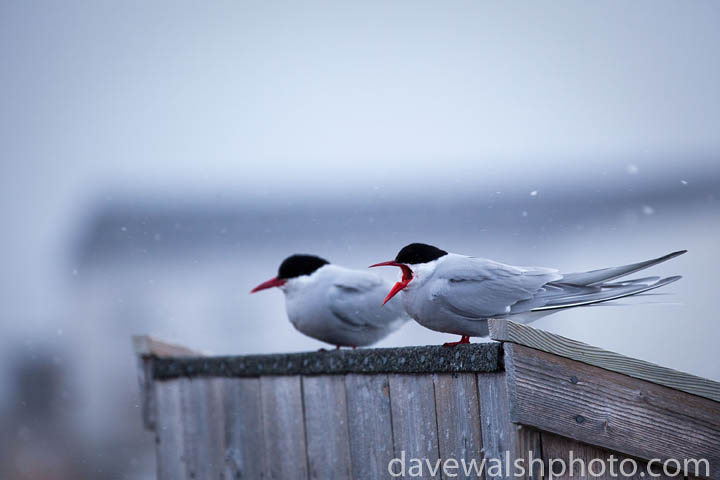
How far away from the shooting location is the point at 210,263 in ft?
35.1

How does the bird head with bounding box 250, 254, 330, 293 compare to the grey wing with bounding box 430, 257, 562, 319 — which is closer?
the grey wing with bounding box 430, 257, 562, 319

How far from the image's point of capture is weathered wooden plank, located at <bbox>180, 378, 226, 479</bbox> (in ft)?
11.4

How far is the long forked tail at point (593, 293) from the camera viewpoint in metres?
2.57

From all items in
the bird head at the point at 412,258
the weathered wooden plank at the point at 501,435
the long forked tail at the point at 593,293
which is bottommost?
the weathered wooden plank at the point at 501,435

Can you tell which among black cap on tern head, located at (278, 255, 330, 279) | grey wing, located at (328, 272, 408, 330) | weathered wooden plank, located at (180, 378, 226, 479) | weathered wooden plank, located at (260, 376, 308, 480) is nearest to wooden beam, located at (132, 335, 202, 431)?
weathered wooden plank, located at (180, 378, 226, 479)

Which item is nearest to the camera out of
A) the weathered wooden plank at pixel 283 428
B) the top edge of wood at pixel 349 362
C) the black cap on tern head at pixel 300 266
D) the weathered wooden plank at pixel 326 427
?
the top edge of wood at pixel 349 362

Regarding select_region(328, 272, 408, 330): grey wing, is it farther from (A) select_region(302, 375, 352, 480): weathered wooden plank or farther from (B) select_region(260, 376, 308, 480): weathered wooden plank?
(A) select_region(302, 375, 352, 480): weathered wooden plank

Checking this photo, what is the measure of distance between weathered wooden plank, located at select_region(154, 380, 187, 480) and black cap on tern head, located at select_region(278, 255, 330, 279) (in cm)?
82

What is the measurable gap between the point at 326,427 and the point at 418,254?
0.73 meters

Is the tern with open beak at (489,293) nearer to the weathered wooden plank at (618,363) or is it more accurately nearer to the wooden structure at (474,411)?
the wooden structure at (474,411)

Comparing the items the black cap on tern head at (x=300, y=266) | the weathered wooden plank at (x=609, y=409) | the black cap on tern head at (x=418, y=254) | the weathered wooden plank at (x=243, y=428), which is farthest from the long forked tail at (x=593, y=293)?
the black cap on tern head at (x=300, y=266)

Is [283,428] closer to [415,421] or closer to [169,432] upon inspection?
[415,421]

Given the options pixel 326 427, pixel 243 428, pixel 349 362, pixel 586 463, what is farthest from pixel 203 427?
pixel 586 463

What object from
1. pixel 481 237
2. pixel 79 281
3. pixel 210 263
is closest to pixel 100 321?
pixel 79 281
